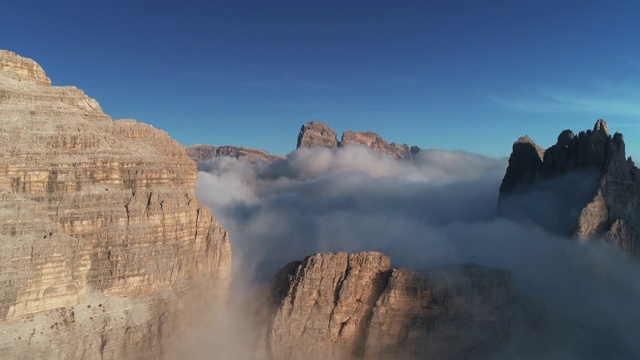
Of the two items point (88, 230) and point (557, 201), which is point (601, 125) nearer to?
point (557, 201)

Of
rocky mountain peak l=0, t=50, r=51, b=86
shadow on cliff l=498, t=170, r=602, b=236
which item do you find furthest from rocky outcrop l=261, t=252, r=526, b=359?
shadow on cliff l=498, t=170, r=602, b=236

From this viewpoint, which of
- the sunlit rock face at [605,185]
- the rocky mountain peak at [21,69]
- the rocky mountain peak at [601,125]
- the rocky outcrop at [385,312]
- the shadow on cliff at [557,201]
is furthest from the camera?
the rocky mountain peak at [601,125]

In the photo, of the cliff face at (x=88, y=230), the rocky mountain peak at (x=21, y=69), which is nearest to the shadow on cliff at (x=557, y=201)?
the cliff face at (x=88, y=230)

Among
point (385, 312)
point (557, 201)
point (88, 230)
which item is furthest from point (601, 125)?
point (88, 230)

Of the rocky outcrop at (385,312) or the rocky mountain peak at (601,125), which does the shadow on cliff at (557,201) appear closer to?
the rocky mountain peak at (601,125)

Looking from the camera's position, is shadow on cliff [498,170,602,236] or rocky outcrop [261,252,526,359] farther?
shadow on cliff [498,170,602,236]

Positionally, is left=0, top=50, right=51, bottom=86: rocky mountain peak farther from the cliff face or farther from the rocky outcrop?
the rocky outcrop
